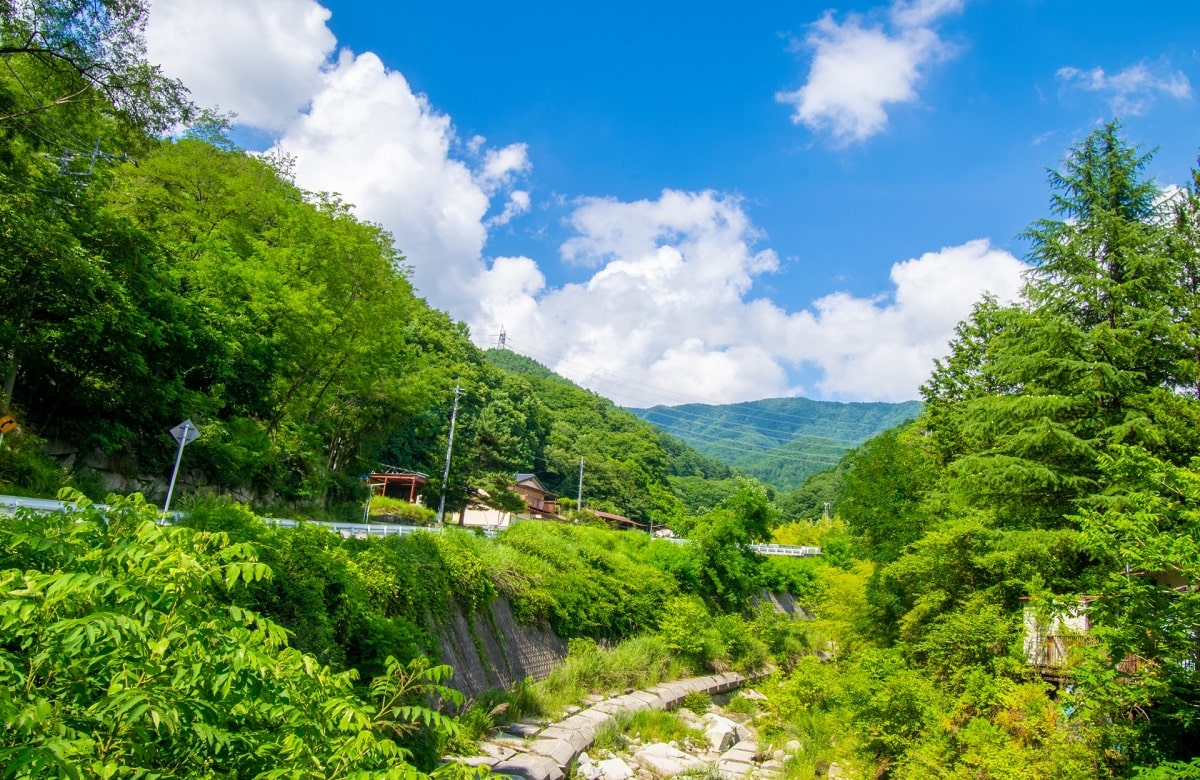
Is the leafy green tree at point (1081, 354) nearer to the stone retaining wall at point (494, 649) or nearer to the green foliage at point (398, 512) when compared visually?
the stone retaining wall at point (494, 649)

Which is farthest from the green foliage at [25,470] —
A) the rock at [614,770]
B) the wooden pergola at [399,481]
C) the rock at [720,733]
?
the wooden pergola at [399,481]

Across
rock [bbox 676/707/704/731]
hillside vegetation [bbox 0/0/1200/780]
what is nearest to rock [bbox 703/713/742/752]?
rock [bbox 676/707/704/731]

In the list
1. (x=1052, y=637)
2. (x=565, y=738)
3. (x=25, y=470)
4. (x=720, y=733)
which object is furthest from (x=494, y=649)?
(x=1052, y=637)

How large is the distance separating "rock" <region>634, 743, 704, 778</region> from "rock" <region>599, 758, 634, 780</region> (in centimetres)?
59

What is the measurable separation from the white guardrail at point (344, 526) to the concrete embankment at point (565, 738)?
3.90m

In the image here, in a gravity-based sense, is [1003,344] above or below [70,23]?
below

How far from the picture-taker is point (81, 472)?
15.2m

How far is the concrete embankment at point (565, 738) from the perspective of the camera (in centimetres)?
940

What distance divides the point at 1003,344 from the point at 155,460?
21554 millimetres

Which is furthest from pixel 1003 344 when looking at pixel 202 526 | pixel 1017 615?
pixel 202 526

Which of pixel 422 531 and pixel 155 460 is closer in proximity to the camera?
pixel 422 531

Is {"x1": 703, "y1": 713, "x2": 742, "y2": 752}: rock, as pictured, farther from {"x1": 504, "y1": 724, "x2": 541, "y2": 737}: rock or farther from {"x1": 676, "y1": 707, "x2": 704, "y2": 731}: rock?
{"x1": 504, "y1": 724, "x2": 541, "y2": 737}: rock

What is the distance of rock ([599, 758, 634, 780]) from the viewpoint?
10.6 meters

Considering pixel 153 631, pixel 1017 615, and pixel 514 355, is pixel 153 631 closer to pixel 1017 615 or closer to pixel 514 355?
pixel 1017 615
